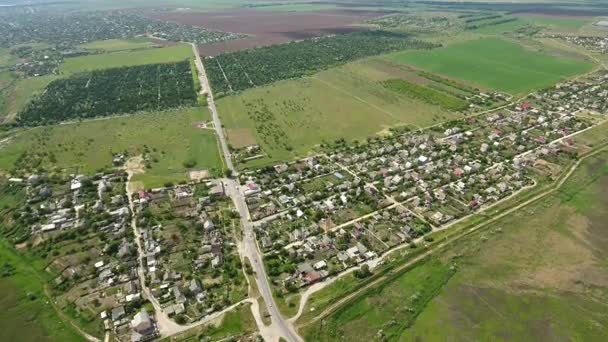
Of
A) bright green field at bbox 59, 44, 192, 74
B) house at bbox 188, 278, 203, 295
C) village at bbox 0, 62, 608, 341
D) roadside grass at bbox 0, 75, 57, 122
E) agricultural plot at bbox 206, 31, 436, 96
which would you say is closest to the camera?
house at bbox 188, 278, 203, 295

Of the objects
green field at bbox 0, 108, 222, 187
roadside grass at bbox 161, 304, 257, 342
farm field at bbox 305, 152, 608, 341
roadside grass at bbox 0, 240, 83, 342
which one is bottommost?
roadside grass at bbox 0, 240, 83, 342

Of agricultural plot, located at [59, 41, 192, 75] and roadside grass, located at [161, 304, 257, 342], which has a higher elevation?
agricultural plot, located at [59, 41, 192, 75]

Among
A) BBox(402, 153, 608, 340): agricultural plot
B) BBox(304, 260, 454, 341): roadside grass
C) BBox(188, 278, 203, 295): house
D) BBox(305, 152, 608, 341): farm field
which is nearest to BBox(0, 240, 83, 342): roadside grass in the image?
BBox(188, 278, 203, 295): house

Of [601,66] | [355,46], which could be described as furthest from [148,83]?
[601,66]

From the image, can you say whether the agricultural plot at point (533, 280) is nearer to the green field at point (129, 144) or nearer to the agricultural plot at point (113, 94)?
the green field at point (129, 144)

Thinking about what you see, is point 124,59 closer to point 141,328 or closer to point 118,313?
point 118,313

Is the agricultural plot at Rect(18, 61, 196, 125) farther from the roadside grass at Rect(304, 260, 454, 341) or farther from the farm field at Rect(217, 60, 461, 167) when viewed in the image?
the roadside grass at Rect(304, 260, 454, 341)

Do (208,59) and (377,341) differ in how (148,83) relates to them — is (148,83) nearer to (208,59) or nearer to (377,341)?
(208,59)
